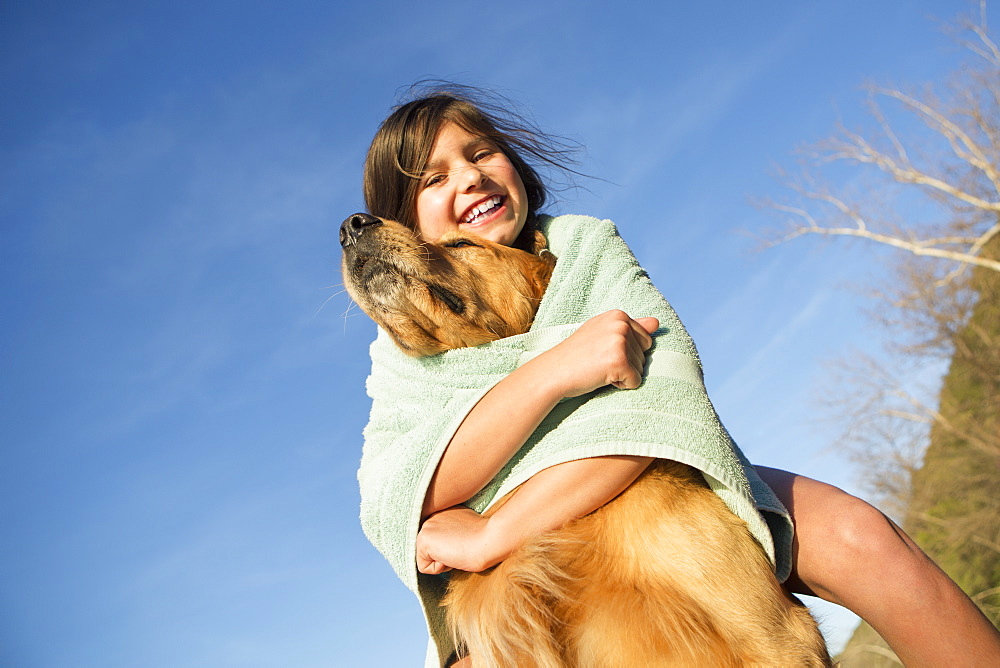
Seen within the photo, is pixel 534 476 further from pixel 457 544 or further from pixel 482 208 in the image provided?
pixel 482 208

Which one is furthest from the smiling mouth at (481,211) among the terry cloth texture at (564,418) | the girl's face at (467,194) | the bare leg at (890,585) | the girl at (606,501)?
the bare leg at (890,585)

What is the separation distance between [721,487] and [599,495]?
319 millimetres

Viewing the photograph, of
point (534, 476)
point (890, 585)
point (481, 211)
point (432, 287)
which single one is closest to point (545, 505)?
point (534, 476)

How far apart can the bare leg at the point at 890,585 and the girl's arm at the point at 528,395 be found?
0.73 meters

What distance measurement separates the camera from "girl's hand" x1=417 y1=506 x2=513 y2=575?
67.2 inches

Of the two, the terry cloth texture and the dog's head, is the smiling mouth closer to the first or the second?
the dog's head

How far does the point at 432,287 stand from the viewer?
86.7 inches

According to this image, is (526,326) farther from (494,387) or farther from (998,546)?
(998,546)

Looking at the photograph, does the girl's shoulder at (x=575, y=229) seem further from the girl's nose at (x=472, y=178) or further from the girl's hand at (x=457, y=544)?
the girl's hand at (x=457, y=544)

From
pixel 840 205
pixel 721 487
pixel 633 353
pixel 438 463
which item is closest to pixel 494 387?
pixel 438 463

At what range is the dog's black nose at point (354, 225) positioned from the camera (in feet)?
7.45

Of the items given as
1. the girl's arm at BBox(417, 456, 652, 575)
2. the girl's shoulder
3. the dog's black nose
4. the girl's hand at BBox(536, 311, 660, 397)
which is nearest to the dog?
the girl's arm at BBox(417, 456, 652, 575)

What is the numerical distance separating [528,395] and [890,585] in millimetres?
1105

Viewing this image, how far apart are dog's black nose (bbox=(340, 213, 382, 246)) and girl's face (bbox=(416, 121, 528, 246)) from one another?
12.9 inches
